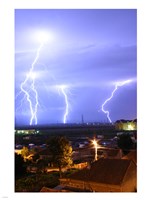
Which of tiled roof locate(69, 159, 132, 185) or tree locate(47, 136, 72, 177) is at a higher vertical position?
tree locate(47, 136, 72, 177)

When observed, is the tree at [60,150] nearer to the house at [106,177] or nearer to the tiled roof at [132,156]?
the house at [106,177]

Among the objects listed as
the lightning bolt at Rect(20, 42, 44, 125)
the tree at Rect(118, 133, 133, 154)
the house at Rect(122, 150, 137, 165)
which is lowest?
the house at Rect(122, 150, 137, 165)

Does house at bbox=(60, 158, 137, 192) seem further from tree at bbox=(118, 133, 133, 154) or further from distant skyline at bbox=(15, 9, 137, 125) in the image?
distant skyline at bbox=(15, 9, 137, 125)

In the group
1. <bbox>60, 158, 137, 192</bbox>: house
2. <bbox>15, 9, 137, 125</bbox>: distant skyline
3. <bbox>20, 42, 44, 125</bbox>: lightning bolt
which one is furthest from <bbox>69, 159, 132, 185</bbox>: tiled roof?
<bbox>20, 42, 44, 125</bbox>: lightning bolt

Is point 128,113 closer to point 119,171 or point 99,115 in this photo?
point 99,115
